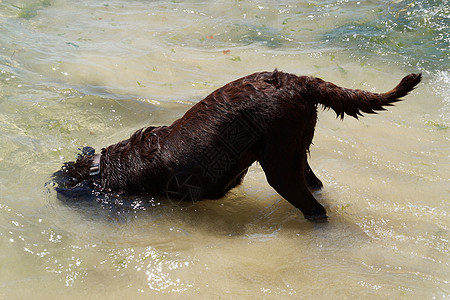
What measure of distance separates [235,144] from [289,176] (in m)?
0.52

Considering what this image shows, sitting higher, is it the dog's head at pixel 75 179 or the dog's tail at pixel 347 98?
the dog's tail at pixel 347 98

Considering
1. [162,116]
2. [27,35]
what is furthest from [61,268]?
[27,35]

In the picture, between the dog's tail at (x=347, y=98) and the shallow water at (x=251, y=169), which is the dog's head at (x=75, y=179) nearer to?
the shallow water at (x=251, y=169)

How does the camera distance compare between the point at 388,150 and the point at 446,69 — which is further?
the point at 446,69

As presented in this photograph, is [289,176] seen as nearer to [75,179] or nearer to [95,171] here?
[95,171]

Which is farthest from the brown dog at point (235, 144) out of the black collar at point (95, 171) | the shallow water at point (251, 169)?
the shallow water at point (251, 169)

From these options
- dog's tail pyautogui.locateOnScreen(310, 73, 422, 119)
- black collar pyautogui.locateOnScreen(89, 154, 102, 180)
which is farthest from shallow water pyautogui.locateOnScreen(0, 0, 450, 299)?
dog's tail pyautogui.locateOnScreen(310, 73, 422, 119)

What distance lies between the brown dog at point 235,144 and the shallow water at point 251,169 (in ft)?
0.92

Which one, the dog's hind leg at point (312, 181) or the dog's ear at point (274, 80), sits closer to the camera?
the dog's ear at point (274, 80)

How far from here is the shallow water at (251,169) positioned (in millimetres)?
3492

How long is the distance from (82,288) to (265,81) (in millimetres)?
2133

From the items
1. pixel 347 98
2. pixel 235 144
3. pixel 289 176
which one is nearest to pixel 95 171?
pixel 235 144

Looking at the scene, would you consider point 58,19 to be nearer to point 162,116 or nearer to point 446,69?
point 162,116

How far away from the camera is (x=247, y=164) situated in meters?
4.09
